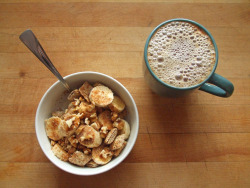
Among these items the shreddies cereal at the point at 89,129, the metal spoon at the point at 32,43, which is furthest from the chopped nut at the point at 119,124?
the metal spoon at the point at 32,43

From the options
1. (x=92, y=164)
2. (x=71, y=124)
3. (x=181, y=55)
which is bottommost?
(x=92, y=164)

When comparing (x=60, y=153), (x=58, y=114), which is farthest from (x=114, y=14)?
(x=60, y=153)

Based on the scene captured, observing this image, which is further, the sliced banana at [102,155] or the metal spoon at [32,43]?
the sliced banana at [102,155]

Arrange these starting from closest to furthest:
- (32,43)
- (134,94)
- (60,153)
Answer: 1. (32,43)
2. (60,153)
3. (134,94)

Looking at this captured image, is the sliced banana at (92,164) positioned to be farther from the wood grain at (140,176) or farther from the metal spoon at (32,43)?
the metal spoon at (32,43)

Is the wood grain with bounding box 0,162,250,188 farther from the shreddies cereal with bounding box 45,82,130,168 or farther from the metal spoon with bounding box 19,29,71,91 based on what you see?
the metal spoon with bounding box 19,29,71,91

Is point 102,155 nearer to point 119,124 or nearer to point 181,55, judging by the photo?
point 119,124

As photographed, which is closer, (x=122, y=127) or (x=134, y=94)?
(x=122, y=127)

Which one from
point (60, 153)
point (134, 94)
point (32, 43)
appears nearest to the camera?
point (32, 43)
